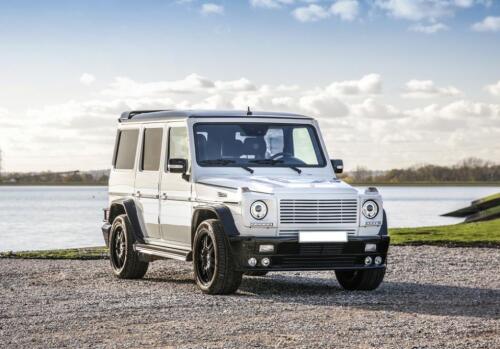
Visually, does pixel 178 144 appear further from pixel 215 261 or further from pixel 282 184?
pixel 215 261

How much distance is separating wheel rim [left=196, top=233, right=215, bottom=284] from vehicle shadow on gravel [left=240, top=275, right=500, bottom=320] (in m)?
0.60

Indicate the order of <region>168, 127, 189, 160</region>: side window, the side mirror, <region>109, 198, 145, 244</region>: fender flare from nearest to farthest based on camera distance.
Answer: the side mirror, <region>168, 127, 189, 160</region>: side window, <region>109, 198, 145, 244</region>: fender flare

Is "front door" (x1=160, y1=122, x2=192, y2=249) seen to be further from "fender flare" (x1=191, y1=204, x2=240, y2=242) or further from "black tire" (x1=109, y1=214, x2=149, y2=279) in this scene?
"black tire" (x1=109, y1=214, x2=149, y2=279)

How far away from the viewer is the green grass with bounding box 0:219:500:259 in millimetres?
22219

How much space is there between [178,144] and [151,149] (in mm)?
1039

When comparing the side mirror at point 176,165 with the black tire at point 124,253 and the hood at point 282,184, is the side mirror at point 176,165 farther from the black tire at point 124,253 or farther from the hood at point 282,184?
the black tire at point 124,253

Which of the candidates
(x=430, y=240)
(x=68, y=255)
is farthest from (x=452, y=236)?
(x=68, y=255)

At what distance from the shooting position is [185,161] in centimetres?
1423

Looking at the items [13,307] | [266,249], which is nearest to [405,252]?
[266,249]

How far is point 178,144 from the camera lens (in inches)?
581

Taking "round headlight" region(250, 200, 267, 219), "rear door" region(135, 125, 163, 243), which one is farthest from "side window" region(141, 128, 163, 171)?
"round headlight" region(250, 200, 267, 219)

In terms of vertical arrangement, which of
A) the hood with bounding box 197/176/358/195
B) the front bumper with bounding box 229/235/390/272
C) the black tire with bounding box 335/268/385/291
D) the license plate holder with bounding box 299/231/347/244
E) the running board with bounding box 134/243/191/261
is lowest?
the black tire with bounding box 335/268/385/291

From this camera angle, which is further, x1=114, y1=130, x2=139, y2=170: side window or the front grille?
x1=114, y1=130, x2=139, y2=170: side window

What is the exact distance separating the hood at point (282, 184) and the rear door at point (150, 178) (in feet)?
5.17
